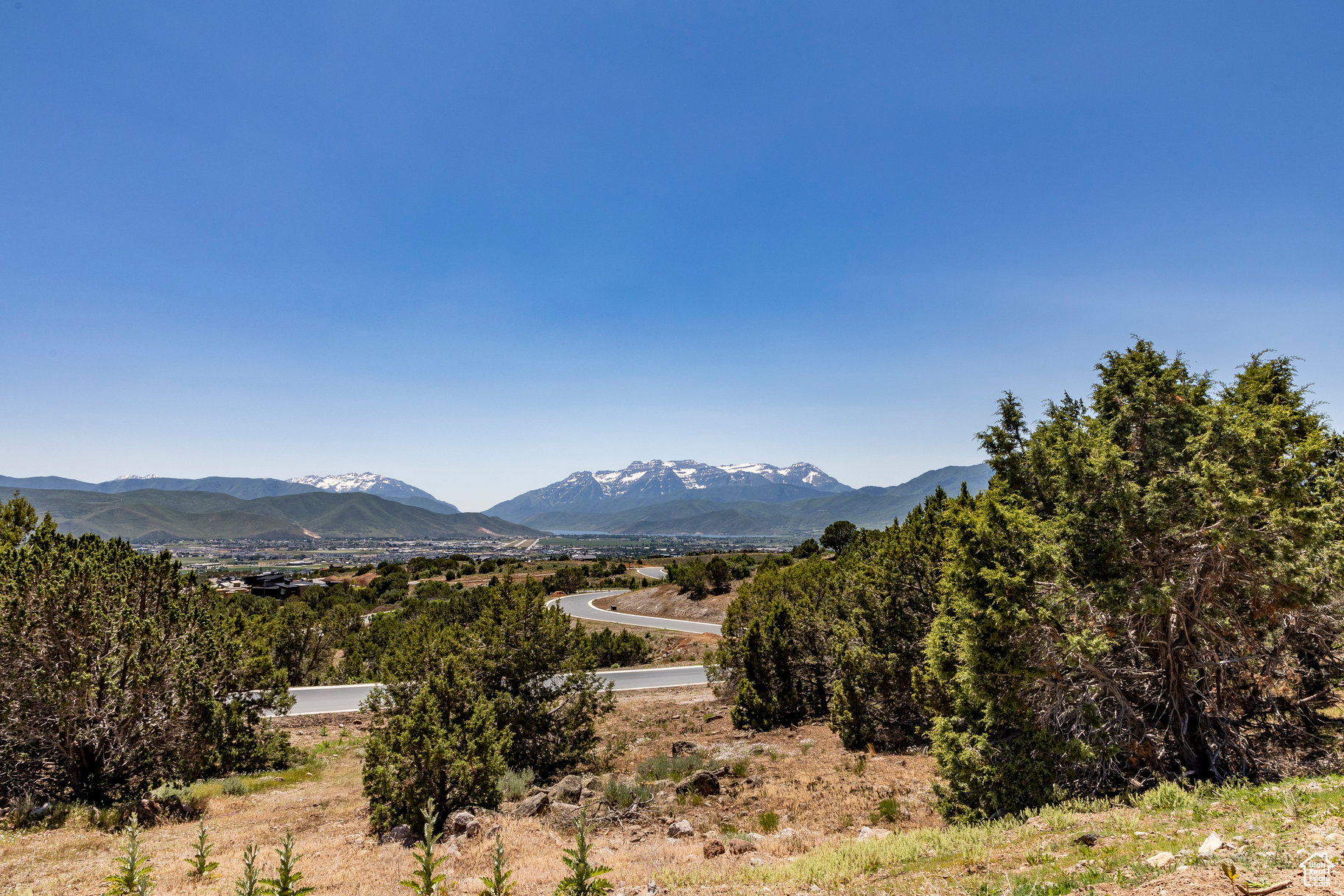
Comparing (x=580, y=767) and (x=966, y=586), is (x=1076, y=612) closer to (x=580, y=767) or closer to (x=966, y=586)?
(x=966, y=586)

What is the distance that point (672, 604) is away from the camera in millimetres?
57531

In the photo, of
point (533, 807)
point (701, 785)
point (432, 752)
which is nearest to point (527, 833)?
point (533, 807)

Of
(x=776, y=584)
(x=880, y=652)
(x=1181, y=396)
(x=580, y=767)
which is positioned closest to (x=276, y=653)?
(x=580, y=767)

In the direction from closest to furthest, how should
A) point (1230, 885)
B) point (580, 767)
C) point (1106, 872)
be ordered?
point (1230, 885)
point (1106, 872)
point (580, 767)

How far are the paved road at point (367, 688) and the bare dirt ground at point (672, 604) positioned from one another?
1790cm

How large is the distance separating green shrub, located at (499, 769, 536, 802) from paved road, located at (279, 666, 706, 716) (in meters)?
6.91

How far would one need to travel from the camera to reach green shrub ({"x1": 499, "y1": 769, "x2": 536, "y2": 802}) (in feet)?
47.0

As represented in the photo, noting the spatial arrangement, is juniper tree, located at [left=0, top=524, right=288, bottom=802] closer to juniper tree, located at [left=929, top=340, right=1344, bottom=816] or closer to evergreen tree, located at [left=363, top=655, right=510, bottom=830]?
evergreen tree, located at [left=363, top=655, right=510, bottom=830]

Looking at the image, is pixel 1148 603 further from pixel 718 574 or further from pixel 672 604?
pixel 672 604

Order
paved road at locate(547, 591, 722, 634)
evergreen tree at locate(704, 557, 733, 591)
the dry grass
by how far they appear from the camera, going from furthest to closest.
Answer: evergreen tree at locate(704, 557, 733, 591), paved road at locate(547, 591, 722, 634), the dry grass

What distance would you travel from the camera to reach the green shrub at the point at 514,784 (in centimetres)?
1433

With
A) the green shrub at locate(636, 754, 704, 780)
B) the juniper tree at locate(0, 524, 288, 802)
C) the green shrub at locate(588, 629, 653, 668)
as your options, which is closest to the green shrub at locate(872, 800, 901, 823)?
the green shrub at locate(636, 754, 704, 780)

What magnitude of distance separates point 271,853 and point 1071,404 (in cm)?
1804

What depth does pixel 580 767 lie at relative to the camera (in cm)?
1716
